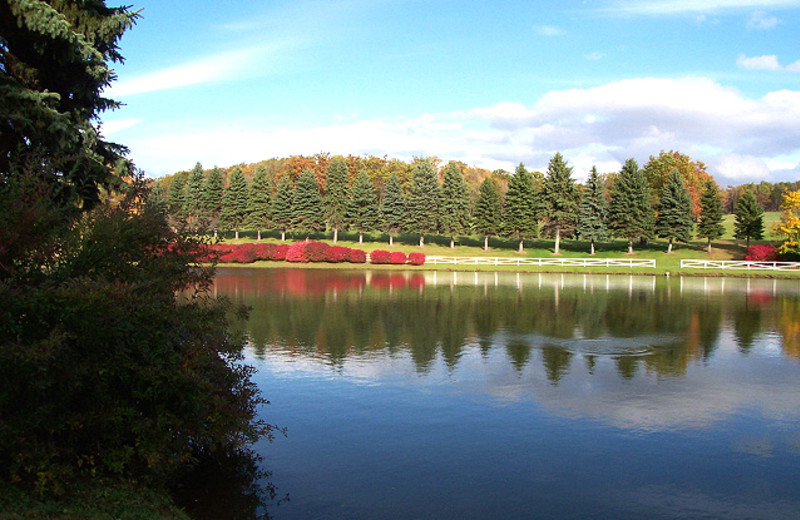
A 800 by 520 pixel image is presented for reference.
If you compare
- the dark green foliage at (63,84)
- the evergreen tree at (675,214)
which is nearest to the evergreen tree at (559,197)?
the evergreen tree at (675,214)

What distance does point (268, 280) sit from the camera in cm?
4362

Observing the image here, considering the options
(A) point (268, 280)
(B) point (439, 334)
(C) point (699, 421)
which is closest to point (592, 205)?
(A) point (268, 280)

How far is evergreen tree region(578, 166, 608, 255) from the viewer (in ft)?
236

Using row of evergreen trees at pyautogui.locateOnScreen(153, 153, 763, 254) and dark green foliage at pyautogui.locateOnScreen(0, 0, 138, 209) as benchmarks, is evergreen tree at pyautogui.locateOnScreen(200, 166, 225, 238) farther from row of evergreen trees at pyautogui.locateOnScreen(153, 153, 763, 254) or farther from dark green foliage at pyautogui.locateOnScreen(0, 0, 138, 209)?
dark green foliage at pyautogui.locateOnScreen(0, 0, 138, 209)

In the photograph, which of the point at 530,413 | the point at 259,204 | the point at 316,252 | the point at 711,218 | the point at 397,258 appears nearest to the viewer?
the point at 530,413

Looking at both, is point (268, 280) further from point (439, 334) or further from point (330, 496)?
point (330, 496)

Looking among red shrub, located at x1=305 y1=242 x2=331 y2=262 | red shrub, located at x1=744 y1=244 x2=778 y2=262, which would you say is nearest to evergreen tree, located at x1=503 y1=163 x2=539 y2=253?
red shrub, located at x1=744 y1=244 x2=778 y2=262

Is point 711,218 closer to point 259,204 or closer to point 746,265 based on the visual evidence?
point 746,265

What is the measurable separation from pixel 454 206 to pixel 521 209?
8.40 meters

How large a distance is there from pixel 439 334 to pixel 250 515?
14.2 m

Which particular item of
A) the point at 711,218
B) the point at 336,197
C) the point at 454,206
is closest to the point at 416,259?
the point at 454,206

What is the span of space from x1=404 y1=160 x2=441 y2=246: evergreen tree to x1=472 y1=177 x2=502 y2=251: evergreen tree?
18.5ft

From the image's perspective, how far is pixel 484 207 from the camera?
3014 inches

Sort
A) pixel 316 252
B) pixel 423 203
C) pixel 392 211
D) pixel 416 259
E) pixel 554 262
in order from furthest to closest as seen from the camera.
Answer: pixel 392 211 < pixel 423 203 < pixel 554 262 < pixel 316 252 < pixel 416 259
